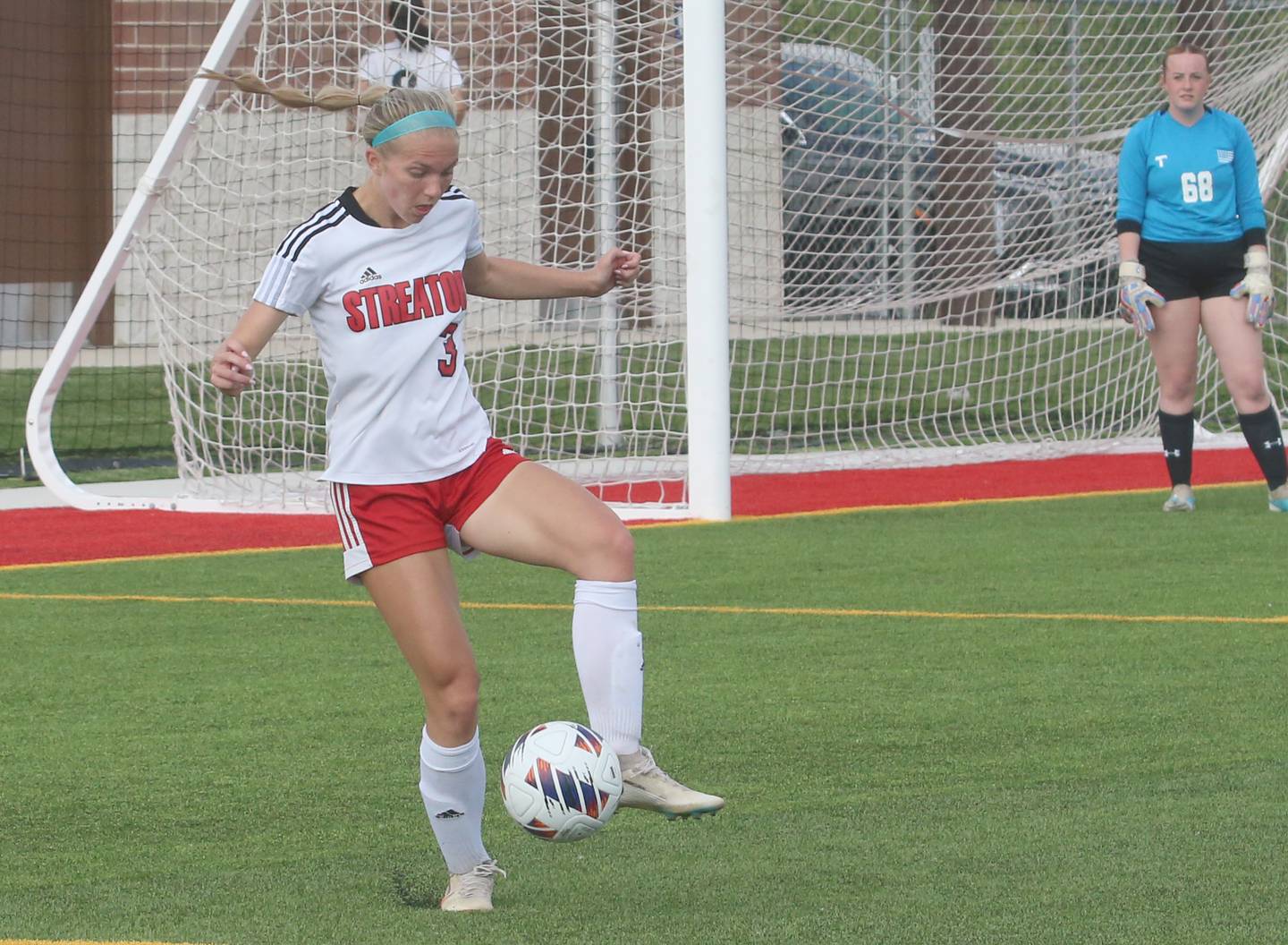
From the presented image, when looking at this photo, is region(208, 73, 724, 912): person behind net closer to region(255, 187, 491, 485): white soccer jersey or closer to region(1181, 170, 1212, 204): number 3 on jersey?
region(255, 187, 491, 485): white soccer jersey

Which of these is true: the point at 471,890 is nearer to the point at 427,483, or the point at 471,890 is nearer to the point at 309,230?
the point at 427,483

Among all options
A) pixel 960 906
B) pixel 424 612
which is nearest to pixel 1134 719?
pixel 960 906

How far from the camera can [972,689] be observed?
5852 millimetres

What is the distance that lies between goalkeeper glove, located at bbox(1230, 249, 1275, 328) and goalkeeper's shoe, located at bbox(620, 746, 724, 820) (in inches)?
231

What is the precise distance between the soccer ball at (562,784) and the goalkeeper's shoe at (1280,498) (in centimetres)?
652

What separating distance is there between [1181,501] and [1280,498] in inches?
17.7

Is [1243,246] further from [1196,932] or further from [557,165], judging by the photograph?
[1196,932]

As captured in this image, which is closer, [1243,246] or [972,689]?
[972,689]

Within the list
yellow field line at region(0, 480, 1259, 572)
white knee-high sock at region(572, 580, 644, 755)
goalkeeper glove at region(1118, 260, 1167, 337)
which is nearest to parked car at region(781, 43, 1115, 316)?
yellow field line at region(0, 480, 1259, 572)

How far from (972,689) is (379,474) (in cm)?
237

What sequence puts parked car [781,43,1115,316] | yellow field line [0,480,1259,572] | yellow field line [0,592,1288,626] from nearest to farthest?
yellow field line [0,592,1288,626] → yellow field line [0,480,1259,572] → parked car [781,43,1115,316]

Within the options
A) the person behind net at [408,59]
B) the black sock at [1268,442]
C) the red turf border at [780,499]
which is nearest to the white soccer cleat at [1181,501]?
the black sock at [1268,442]

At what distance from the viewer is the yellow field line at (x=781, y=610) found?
6.92 metres

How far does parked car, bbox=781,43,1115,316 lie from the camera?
446 inches
